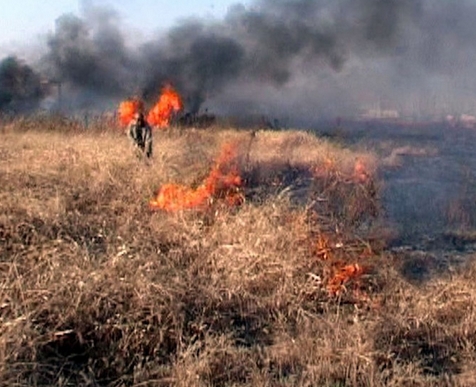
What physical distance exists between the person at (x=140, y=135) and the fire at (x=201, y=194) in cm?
201

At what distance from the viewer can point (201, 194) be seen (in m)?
9.09

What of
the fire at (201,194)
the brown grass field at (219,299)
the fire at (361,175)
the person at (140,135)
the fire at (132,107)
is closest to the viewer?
the brown grass field at (219,299)

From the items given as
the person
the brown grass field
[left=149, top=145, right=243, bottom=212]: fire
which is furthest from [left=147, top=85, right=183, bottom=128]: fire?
the brown grass field

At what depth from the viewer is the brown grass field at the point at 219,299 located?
4.44 metres

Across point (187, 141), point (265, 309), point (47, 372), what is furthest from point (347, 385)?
point (187, 141)

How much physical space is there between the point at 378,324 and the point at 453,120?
1344 inches

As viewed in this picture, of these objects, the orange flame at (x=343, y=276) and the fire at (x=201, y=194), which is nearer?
the orange flame at (x=343, y=276)

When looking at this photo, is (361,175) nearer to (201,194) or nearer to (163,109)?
(201,194)

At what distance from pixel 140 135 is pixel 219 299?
291 inches

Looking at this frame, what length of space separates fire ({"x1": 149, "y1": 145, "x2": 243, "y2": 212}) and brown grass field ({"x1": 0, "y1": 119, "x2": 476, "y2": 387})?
269 mm

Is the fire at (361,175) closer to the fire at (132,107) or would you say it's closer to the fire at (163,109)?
the fire at (132,107)

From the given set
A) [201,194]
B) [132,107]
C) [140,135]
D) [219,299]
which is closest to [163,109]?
[132,107]

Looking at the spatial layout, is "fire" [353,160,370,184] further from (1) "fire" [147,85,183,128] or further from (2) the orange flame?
(1) "fire" [147,85,183,128]

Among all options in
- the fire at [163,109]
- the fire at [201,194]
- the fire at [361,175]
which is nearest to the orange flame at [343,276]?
the fire at [201,194]
